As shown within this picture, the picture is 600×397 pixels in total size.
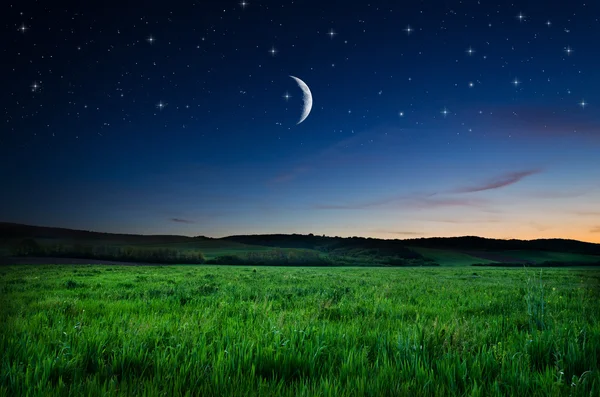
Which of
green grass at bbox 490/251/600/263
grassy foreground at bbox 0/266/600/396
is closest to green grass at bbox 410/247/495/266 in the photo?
green grass at bbox 490/251/600/263

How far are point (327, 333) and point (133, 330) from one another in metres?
2.84

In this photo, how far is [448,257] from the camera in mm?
99500

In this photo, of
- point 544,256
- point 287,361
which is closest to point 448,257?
point 544,256

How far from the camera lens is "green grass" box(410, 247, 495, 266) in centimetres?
9384

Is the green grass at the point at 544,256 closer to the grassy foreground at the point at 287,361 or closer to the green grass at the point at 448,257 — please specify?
the green grass at the point at 448,257

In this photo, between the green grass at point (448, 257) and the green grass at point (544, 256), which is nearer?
the green grass at point (448, 257)

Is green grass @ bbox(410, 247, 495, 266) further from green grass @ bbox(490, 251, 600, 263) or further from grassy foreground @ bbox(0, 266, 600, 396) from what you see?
grassy foreground @ bbox(0, 266, 600, 396)

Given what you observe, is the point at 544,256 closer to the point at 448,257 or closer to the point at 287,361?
the point at 448,257

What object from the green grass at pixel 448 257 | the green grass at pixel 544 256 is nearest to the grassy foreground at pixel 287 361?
the green grass at pixel 448 257

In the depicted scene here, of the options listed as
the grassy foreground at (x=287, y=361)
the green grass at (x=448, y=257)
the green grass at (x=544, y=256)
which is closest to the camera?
the grassy foreground at (x=287, y=361)

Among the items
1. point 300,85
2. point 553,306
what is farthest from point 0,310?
point 300,85

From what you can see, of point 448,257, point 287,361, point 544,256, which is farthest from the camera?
point 544,256

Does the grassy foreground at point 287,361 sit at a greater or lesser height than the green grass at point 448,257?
greater

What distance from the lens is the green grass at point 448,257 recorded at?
93.8 meters
